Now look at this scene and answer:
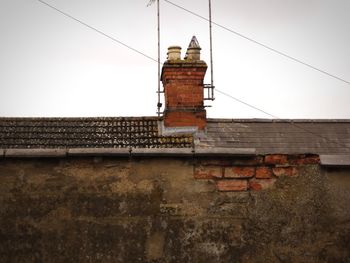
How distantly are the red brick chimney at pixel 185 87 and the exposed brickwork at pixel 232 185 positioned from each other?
23.1 feet

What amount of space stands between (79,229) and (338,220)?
2.71 meters

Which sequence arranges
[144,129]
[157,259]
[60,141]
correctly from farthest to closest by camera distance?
[144,129] → [60,141] → [157,259]

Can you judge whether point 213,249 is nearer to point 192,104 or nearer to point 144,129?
point 144,129

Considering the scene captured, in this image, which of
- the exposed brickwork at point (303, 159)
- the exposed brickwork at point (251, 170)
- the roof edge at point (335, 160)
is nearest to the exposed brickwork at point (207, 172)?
the exposed brickwork at point (251, 170)

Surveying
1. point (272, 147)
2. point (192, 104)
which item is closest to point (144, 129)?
point (192, 104)

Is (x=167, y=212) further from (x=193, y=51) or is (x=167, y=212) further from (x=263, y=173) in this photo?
(x=193, y=51)

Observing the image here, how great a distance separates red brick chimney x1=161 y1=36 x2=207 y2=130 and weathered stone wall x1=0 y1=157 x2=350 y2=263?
7.08 meters

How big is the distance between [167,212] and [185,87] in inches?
304

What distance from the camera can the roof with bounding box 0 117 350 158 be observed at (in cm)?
1084

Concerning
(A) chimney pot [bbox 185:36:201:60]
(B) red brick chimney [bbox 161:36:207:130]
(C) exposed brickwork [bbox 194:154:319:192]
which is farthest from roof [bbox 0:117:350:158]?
(C) exposed brickwork [bbox 194:154:319:192]

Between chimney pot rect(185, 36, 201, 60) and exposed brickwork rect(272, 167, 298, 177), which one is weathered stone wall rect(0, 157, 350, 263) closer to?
exposed brickwork rect(272, 167, 298, 177)

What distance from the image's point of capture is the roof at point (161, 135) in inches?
427

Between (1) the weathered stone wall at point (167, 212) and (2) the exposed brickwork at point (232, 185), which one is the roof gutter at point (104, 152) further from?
(2) the exposed brickwork at point (232, 185)

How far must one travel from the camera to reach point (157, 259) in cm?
474
